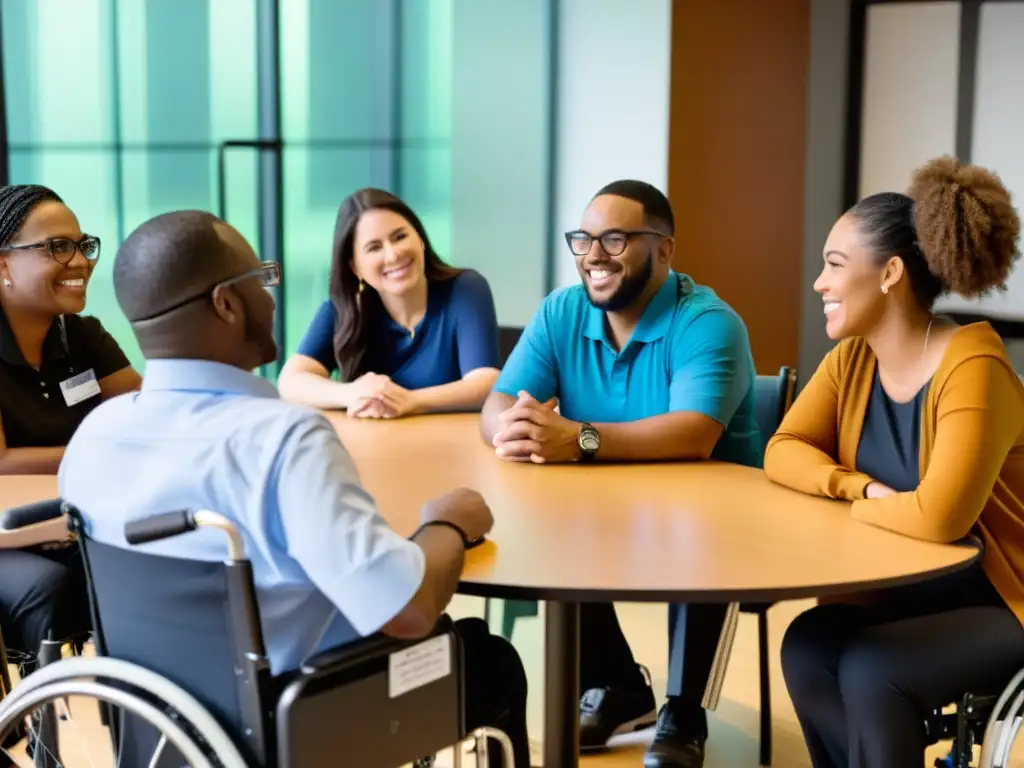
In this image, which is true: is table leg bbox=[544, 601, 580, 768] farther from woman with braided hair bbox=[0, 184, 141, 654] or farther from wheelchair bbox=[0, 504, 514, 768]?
woman with braided hair bbox=[0, 184, 141, 654]

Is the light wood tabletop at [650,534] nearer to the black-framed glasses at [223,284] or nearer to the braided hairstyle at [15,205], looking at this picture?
the black-framed glasses at [223,284]

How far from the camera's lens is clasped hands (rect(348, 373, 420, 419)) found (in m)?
3.15

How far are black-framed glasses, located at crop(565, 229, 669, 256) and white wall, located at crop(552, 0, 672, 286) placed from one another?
207 centimetres

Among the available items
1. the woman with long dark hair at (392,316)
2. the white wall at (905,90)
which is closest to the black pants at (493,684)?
the woman with long dark hair at (392,316)

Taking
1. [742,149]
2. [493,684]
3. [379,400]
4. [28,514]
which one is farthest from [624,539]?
[742,149]

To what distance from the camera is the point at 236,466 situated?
1483 mm

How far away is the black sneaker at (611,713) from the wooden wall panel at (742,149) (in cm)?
217

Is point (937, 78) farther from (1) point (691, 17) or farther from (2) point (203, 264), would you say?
(2) point (203, 264)

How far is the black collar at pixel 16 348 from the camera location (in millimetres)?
2621

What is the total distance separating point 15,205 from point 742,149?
2.95 metres

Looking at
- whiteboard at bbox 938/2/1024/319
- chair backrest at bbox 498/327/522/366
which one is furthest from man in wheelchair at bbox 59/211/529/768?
whiteboard at bbox 938/2/1024/319

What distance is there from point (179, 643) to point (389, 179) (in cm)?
423

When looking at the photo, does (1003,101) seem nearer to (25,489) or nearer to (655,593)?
(655,593)

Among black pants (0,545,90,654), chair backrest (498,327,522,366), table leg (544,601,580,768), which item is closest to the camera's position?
table leg (544,601,580,768)
